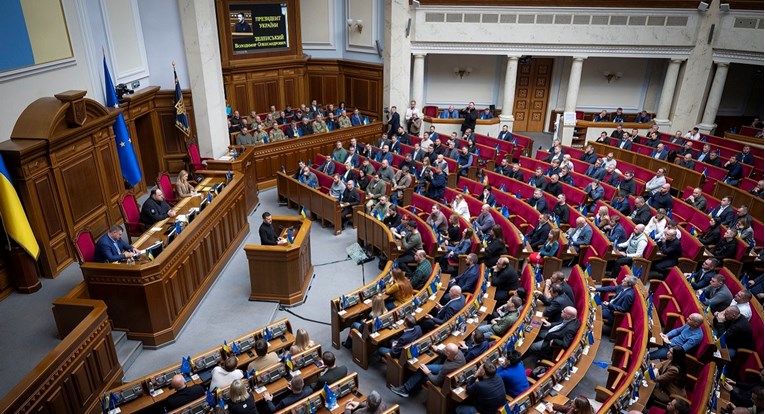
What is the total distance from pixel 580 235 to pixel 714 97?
1013 cm

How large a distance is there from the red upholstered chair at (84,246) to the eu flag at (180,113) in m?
5.13

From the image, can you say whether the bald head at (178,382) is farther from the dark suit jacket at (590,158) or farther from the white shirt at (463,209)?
the dark suit jacket at (590,158)

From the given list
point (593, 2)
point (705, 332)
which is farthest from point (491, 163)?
point (705, 332)

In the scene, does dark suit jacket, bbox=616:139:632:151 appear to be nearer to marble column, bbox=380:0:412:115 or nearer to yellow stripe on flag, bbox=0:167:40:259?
marble column, bbox=380:0:412:115

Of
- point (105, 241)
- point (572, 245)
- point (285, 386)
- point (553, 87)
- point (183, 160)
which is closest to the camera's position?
point (285, 386)

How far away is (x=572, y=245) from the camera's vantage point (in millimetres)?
8711

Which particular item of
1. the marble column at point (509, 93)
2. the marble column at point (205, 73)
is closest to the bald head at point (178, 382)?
the marble column at point (205, 73)

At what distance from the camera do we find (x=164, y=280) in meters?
6.57

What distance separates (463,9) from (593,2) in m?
3.78

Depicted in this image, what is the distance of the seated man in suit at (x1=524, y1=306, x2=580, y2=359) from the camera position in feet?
19.6

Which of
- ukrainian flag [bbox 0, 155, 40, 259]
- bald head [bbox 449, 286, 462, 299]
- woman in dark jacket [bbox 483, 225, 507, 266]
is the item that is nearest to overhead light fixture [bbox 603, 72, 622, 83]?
woman in dark jacket [bbox 483, 225, 507, 266]

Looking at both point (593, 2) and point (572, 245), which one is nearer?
point (572, 245)

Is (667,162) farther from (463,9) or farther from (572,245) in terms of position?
(463,9)

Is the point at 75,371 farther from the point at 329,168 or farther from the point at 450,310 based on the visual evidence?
the point at 329,168
